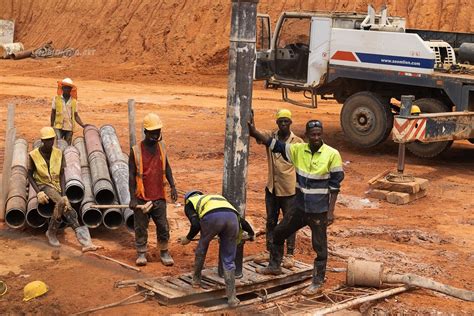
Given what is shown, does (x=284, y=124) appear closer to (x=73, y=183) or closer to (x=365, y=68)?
(x=73, y=183)

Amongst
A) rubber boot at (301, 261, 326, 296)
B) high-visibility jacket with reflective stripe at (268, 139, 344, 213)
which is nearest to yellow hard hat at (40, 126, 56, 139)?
high-visibility jacket with reflective stripe at (268, 139, 344, 213)

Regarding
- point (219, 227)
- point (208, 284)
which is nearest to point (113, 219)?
point (208, 284)

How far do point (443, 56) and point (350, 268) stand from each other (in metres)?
8.67

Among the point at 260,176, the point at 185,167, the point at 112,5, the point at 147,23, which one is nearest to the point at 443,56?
the point at 260,176

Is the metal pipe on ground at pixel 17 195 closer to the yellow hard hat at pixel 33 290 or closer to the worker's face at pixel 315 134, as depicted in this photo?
the yellow hard hat at pixel 33 290

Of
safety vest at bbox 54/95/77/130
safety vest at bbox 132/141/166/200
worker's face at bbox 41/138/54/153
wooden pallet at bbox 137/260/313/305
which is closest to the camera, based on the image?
wooden pallet at bbox 137/260/313/305

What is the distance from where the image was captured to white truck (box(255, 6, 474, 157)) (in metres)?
14.0

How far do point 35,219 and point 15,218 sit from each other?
0.25m

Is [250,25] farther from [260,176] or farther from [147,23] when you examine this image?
[147,23]

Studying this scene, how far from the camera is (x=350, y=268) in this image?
7668 mm

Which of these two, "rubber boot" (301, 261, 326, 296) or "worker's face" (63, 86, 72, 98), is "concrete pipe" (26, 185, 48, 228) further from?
"rubber boot" (301, 261, 326, 296)

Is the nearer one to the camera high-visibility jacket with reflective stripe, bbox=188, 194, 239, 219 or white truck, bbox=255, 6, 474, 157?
high-visibility jacket with reflective stripe, bbox=188, 194, 239, 219

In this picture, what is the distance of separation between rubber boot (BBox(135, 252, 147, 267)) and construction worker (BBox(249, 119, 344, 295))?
1.80 metres

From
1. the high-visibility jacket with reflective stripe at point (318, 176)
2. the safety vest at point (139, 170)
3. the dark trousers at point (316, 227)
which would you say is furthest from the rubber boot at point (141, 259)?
the high-visibility jacket with reflective stripe at point (318, 176)
